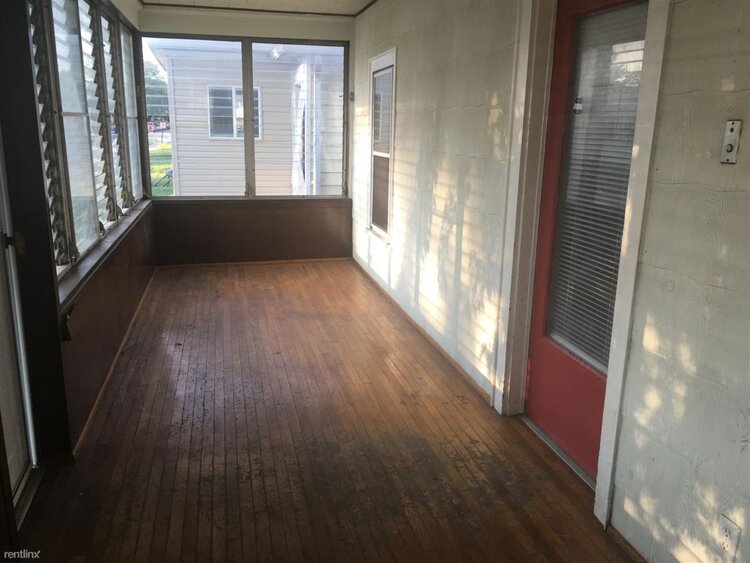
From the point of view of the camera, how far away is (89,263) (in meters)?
3.21

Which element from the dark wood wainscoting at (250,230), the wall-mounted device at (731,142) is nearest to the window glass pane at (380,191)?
the dark wood wainscoting at (250,230)

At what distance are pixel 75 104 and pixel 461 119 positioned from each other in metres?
2.19


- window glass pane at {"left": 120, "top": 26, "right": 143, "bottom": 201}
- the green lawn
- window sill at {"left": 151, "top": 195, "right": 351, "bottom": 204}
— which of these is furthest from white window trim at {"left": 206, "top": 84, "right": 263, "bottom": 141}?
window glass pane at {"left": 120, "top": 26, "right": 143, "bottom": 201}

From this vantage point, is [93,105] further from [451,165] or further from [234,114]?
[234,114]

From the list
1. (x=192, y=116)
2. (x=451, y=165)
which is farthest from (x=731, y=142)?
(x=192, y=116)

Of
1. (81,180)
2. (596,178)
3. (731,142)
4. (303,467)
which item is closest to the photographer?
(731,142)

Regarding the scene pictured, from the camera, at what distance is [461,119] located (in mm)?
3553

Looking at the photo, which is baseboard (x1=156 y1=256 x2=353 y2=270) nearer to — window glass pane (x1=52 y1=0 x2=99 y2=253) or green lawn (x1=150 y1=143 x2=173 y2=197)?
green lawn (x1=150 y1=143 x2=173 y2=197)

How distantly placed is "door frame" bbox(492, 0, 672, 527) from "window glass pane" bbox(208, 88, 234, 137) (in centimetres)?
404

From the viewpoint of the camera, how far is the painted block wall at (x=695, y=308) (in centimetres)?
163

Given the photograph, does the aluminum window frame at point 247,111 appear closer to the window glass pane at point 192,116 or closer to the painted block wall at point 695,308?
the window glass pane at point 192,116

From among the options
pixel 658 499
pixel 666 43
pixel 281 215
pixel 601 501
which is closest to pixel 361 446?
pixel 601 501

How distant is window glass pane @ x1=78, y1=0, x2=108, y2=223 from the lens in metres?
3.57

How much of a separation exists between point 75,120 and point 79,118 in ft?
0.35
